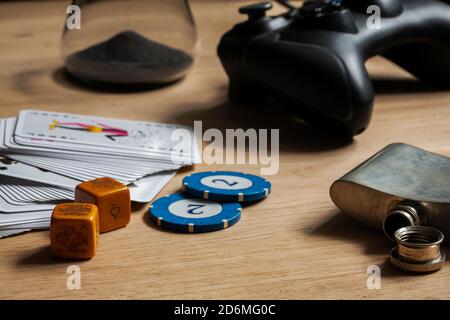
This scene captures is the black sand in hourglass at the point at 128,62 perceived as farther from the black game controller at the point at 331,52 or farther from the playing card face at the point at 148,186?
the playing card face at the point at 148,186

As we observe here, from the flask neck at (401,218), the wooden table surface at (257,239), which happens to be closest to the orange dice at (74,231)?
the wooden table surface at (257,239)

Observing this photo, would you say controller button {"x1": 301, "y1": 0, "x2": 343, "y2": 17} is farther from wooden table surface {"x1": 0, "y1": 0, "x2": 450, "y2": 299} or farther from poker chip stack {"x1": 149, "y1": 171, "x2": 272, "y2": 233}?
poker chip stack {"x1": 149, "y1": 171, "x2": 272, "y2": 233}

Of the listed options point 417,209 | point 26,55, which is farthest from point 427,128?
point 26,55

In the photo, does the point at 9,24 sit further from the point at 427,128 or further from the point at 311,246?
the point at 311,246

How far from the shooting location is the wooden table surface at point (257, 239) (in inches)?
22.7

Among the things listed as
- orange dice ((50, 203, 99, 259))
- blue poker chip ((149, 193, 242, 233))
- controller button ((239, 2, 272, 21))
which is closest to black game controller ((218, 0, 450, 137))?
controller button ((239, 2, 272, 21))

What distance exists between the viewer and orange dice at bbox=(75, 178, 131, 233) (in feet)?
2.13

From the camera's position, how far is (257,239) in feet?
2.16

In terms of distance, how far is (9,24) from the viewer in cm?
147

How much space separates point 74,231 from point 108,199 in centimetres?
6

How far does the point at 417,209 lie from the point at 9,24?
107 centimetres

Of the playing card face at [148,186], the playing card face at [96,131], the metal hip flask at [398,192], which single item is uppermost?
the metal hip flask at [398,192]

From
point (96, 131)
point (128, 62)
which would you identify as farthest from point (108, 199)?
point (128, 62)

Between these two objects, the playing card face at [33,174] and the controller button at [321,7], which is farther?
the controller button at [321,7]
